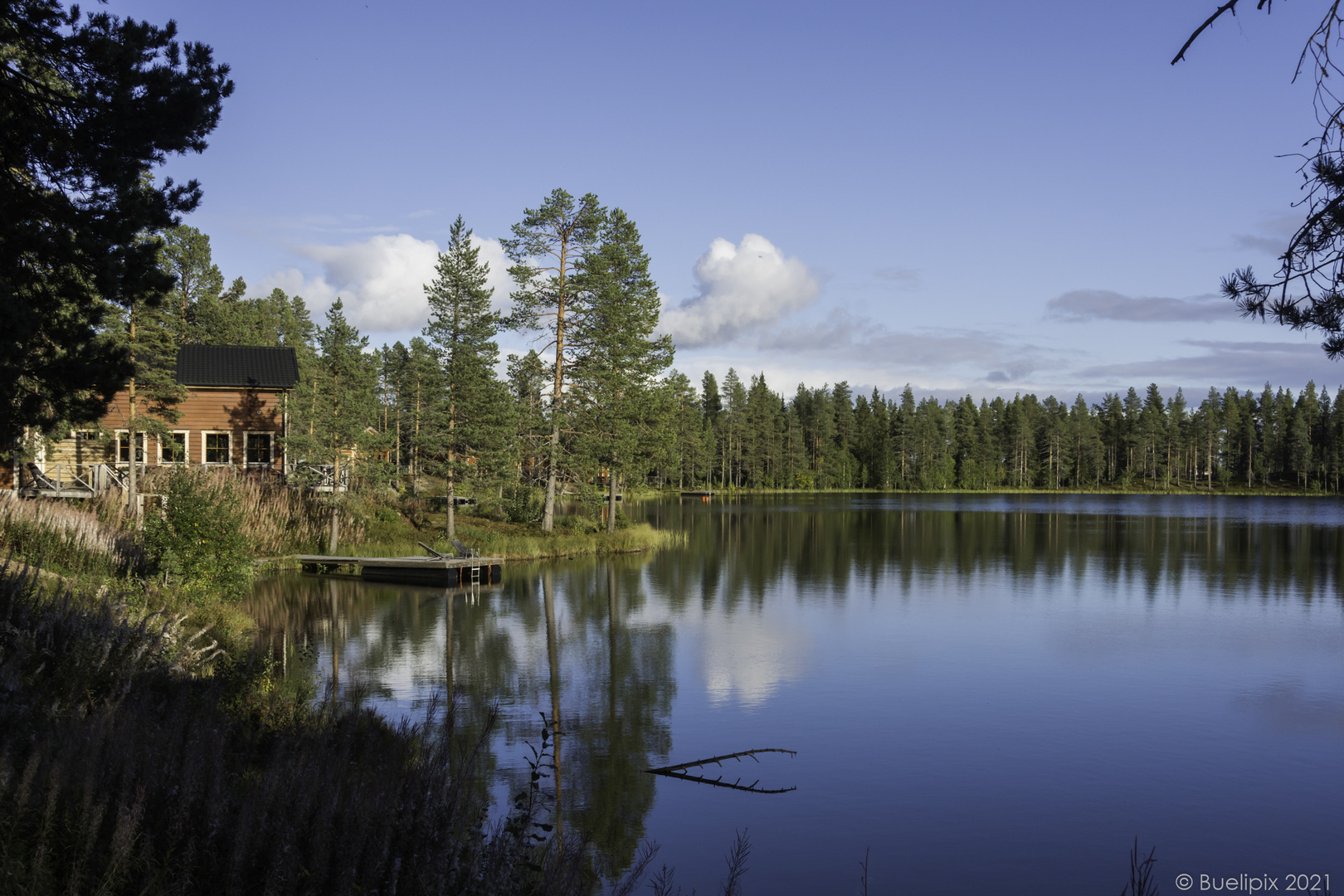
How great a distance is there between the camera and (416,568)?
3122cm

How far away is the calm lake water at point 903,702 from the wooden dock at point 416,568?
1.08 meters

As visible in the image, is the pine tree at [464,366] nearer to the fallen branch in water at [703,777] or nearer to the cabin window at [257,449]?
the cabin window at [257,449]

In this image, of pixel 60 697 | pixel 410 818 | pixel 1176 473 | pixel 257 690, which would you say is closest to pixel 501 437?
pixel 257 690

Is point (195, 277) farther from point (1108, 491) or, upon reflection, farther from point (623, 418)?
point (1108, 491)

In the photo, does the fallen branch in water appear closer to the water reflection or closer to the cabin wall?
the water reflection

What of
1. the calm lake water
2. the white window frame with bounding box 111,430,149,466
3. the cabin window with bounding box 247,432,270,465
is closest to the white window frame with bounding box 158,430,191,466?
the white window frame with bounding box 111,430,149,466

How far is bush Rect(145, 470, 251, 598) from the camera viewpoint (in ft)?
64.0

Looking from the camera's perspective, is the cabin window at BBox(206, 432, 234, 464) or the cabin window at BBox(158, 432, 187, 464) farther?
the cabin window at BBox(206, 432, 234, 464)

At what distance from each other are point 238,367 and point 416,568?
14.6 m

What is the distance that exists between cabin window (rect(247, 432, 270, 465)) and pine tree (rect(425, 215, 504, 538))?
721 centimetres

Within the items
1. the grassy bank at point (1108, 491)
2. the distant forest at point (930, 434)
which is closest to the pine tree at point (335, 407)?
the distant forest at point (930, 434)

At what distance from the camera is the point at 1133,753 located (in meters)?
14.2

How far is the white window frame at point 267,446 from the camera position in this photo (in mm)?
38625

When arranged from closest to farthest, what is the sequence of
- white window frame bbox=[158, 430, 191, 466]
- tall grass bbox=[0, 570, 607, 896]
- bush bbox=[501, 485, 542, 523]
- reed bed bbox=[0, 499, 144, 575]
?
tall grass bbox=[0, 570, 607, 896], reed bed bbox=[0, 499, 144, 575], white window frame bbox=[158, 430, 191, 466], bush bbox=[501, 485, 542, 523]
